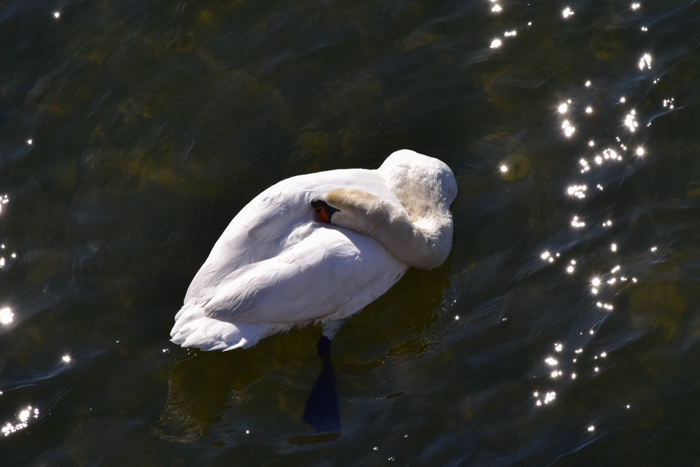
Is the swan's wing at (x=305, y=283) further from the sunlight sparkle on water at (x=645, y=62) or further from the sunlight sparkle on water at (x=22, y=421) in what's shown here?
the sunlight sparkle on water at (x=645, y=62)

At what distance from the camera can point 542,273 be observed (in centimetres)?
656

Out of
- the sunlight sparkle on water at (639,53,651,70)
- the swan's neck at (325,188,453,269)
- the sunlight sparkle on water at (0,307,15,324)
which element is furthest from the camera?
the sunlight sparkle on water at (639,53,651,70)

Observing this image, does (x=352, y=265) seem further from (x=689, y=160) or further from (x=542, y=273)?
(x=689, y=160)

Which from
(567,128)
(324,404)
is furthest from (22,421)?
(567,128)

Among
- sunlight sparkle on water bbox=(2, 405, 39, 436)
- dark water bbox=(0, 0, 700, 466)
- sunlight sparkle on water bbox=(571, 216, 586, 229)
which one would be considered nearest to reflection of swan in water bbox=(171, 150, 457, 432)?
dark water bbox=(0, 0, 700, 466)

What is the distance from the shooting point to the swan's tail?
5863 mm

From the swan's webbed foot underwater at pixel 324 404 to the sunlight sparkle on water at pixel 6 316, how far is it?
111 inches

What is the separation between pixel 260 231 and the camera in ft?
20.4

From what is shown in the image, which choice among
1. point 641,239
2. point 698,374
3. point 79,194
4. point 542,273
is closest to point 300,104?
point 79,194

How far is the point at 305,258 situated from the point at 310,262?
53mm

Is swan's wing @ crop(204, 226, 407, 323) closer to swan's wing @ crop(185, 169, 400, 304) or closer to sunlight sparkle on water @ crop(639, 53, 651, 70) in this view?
swan's wing @ crop(185, 169, 400, 304)

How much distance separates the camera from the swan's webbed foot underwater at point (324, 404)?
19.4 ft

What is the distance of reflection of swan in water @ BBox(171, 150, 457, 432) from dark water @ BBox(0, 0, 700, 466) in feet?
0.96

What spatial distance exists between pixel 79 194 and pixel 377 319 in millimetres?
3290
